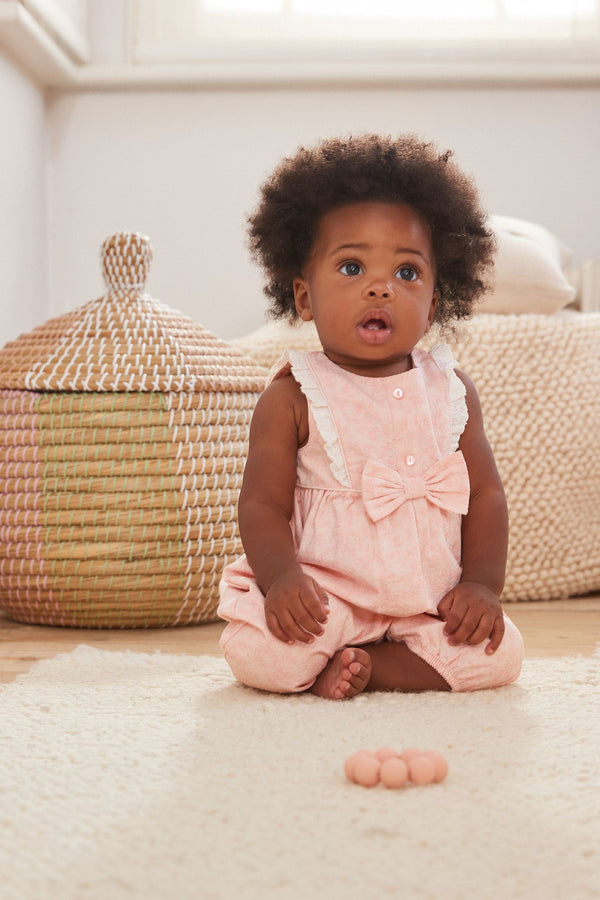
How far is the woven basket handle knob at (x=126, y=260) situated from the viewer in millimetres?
1332

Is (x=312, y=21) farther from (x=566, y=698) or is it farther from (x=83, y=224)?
(x=566, y=698)

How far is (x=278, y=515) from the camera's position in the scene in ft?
3.22

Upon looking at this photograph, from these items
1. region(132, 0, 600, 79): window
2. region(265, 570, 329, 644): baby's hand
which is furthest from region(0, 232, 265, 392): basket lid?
region(132, 0, 600, 79): window

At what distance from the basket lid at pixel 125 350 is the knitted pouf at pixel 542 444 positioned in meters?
0.24

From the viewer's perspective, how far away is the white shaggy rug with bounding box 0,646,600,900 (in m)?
0.52

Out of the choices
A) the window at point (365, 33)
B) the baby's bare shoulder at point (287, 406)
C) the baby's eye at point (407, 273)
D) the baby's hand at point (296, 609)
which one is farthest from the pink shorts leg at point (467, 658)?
the window at point (365, 33)

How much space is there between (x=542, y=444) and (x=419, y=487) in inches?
21.2

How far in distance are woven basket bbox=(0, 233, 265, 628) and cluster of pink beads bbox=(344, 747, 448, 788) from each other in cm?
60

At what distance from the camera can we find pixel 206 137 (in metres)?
1.96

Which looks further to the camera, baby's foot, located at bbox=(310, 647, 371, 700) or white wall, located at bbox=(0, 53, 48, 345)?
white wall, located at bbox=(0, 53, 48, 345)

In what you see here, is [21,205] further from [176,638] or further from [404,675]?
[404,675]

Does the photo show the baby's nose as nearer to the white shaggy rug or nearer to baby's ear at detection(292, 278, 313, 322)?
baby's ear at detection(292, 278, 313, 322)

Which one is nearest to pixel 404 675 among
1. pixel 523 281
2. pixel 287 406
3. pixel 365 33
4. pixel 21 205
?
pixel 287 406

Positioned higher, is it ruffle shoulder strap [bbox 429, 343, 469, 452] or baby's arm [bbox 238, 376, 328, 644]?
ruffle shoulder strap [bbox 429, 343, 469, 452]
